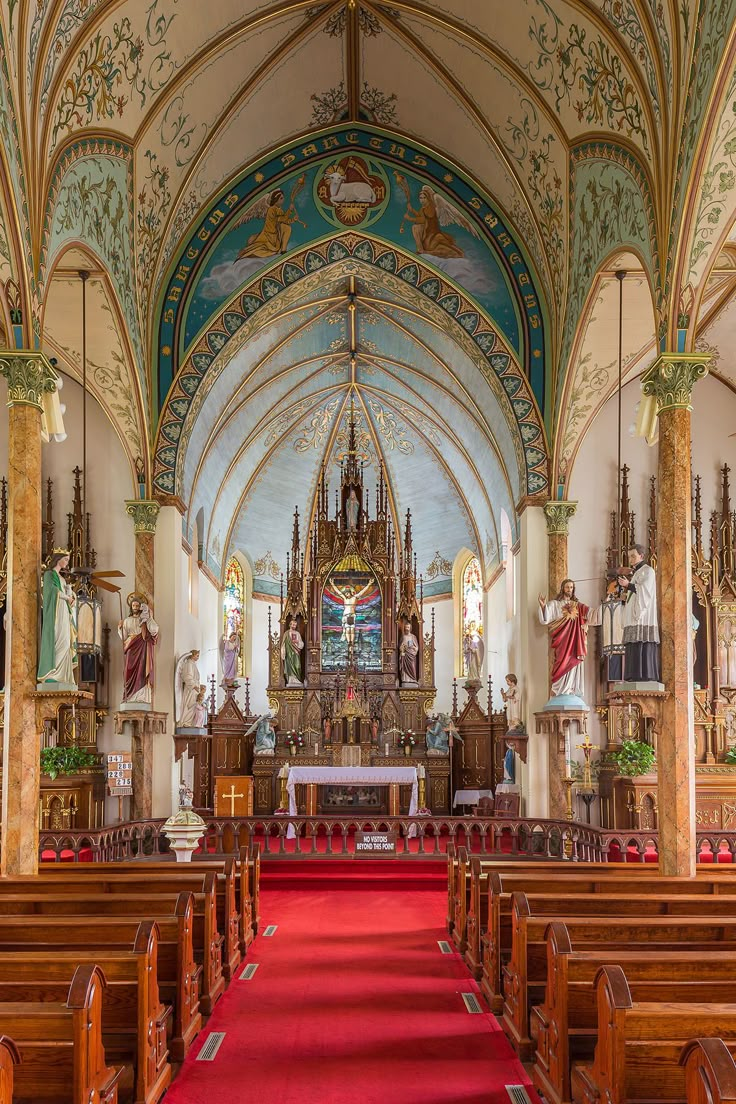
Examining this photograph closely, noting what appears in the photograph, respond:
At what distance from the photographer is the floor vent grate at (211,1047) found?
704cm

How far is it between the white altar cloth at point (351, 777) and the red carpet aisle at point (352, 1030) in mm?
10380

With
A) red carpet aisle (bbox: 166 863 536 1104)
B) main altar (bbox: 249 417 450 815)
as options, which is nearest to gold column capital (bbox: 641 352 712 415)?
red carpet aisle (bbox: 166 863 536 1104)

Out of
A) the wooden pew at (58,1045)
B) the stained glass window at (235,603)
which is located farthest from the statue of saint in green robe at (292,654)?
the wooden pew at (58,1045)

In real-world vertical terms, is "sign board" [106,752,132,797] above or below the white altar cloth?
above

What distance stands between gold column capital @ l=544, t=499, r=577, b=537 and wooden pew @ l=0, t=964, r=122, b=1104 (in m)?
15.3

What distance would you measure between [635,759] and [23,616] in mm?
10470

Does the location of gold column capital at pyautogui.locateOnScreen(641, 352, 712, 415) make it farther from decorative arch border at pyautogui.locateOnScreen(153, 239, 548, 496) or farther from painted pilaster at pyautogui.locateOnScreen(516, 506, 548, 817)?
painted pilaster at pyautogui.locateOnScreen(516, 506, 548, 817)

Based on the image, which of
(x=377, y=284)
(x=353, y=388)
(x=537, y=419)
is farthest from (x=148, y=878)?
(x=353, y=388)

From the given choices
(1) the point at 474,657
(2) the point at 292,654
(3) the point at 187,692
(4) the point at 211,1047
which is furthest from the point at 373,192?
(4) the point at 211,1047

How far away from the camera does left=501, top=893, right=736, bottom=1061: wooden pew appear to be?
6965mm

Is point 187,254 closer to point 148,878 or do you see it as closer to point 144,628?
point 144,628

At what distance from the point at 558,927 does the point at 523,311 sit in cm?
1438

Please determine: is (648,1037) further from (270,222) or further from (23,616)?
(270,222)

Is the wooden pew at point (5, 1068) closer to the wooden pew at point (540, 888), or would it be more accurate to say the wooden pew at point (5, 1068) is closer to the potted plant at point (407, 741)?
the wooden pew at point (540, 888)
